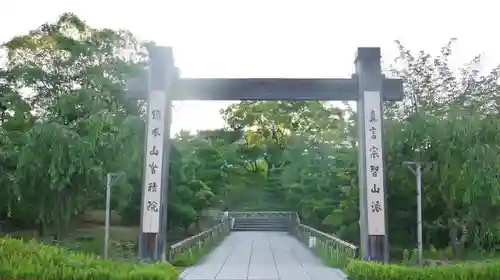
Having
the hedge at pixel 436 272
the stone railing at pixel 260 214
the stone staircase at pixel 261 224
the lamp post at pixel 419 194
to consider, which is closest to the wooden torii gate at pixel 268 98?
the hedge at pixel 436 272

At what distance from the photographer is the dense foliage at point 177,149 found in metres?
15.8

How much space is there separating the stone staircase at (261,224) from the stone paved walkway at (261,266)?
43.9 ft

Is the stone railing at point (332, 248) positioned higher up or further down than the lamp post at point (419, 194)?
further down

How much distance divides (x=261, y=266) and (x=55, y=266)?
6864 millimetres

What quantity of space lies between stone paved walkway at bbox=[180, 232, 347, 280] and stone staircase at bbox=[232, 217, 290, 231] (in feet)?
43.9

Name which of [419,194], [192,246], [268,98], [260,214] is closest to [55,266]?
[268,98]

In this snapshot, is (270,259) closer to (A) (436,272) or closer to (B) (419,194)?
(B) (419,194)

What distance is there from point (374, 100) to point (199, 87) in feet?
11.7

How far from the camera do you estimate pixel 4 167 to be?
17438mm

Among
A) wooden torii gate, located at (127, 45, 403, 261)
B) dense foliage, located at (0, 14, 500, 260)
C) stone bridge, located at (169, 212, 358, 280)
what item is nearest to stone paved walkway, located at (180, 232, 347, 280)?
stone bridge, located at (169, 212, 358, 280)

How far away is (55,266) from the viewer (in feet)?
24.1

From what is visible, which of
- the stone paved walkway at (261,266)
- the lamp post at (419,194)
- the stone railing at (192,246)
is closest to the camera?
the stone paved walkway at (261,266)

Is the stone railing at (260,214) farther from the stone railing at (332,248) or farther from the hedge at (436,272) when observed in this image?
the hedge at (436,272)

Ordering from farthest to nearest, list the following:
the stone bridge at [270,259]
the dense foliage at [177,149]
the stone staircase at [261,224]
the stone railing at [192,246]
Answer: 1. the stone staircase at [261,224]
2. the dense foliage at [177,149]
3. the stone railing at [192,246]
4. the stone bridge at [270,259]
